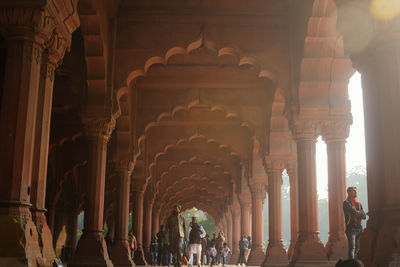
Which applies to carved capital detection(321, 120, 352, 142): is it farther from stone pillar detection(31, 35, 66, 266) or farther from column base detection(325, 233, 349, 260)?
stone pillar detection(31, 35, 66, 266)

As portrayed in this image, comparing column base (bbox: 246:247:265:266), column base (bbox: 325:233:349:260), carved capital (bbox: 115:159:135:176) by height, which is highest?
carved capital (bbox: 115:159:135:176)

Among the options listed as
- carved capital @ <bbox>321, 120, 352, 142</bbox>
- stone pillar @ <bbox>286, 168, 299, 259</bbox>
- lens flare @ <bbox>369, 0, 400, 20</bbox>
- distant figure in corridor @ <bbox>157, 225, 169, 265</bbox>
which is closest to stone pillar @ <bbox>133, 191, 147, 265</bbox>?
distant figure in corridor @ <bbox>157, 225, 169, 265</bbox>

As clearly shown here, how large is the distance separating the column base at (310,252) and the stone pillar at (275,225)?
4112 mm

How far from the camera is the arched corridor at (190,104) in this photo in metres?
6.39

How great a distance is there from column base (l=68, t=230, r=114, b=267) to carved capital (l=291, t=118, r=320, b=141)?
517 cm

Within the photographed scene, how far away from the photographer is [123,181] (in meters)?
16.7

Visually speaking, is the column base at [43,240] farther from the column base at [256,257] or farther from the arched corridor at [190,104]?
the column base at [256,257]

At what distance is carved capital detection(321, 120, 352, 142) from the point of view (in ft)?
40.7

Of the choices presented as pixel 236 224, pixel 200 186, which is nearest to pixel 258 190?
pixel 236 224

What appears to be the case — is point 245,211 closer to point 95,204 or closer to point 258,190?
point 258,190

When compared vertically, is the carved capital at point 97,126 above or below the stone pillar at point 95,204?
above

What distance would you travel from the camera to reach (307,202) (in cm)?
1218

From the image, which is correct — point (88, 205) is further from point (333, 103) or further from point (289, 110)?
point (333, 103)

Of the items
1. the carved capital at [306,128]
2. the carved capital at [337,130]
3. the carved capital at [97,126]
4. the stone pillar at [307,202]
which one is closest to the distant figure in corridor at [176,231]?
the carved capital at [97,126]
